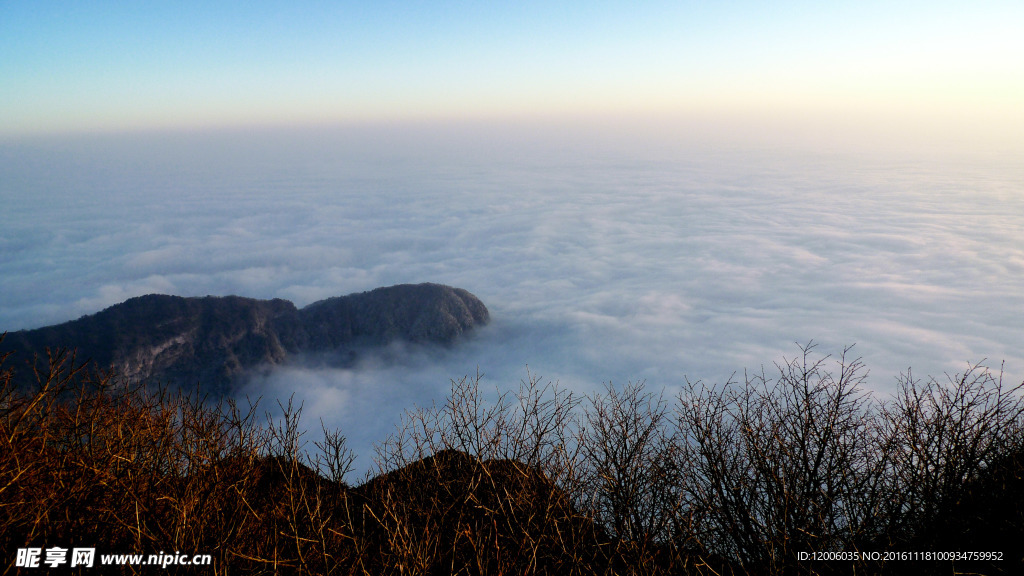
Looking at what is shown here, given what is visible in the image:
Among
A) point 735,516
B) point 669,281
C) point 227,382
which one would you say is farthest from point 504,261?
point 735,516

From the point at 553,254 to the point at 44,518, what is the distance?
184707 millimetres

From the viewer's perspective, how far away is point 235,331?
291 feet

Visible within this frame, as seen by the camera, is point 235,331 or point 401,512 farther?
point 235,331

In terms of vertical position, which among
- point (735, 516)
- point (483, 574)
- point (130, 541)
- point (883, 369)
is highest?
point (130, 541)

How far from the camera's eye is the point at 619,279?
162 metres

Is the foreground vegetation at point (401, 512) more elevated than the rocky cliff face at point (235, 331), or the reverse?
the foreground vegetation at point (401, 512)

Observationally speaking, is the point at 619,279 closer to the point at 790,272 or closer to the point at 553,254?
the point at 553,254

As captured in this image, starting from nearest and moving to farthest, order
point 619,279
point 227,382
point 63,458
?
1. point 63,458
2. point 227,382
3. point 619,279

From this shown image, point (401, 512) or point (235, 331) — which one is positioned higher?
point (401, 512)

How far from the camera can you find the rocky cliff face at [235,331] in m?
74.3

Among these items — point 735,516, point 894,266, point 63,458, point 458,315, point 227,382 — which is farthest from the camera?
point 894,266

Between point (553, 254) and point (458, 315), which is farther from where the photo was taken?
point (553, 254)

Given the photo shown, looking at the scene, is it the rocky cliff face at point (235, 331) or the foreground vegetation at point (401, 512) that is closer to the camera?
the foreground vegetation at point (401, 512)

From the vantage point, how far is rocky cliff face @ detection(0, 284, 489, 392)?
7431cm
